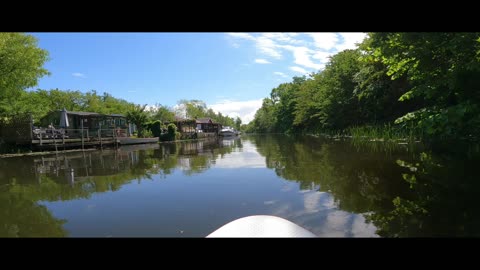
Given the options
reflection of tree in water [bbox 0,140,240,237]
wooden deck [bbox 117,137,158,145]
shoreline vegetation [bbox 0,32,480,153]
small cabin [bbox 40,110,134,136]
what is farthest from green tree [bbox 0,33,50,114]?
reflection of tree in water [bbox 0,140,240,237]

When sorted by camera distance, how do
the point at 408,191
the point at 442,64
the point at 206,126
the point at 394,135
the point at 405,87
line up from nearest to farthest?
the point at 408,191
the point at 442,64
the point at 394,135
the point at 405,87
the point at 206,126

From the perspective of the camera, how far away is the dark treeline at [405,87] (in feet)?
23.2

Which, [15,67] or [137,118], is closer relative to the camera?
[15,67]

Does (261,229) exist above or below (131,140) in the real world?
below

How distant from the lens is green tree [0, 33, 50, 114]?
2080cm

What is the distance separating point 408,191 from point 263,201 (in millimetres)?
2728

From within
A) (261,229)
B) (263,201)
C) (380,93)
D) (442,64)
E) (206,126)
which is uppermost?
(380,93)

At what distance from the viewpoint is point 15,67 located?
21.5 m

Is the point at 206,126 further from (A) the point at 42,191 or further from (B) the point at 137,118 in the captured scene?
(A) the point at 42,191

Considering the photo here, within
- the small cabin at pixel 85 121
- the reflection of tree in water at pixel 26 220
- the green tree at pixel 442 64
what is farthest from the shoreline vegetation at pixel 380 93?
the reflection of tree in water at pixel 26 220

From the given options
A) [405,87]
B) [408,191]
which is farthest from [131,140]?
[408,191]
